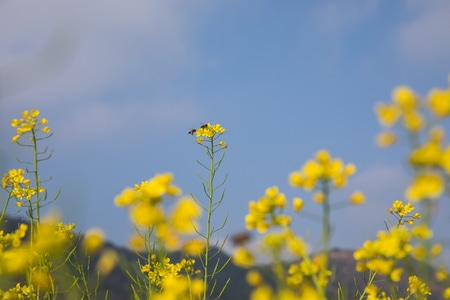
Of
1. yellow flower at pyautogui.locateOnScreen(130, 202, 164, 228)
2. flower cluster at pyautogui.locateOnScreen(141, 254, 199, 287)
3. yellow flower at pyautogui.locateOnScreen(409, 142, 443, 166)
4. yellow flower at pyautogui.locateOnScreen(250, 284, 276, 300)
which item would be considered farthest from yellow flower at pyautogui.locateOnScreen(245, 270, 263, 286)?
flower cluster at pyautogui.locateOnScreen(141, 254, 199, 287)

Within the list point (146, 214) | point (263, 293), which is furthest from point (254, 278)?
point (146, 214)

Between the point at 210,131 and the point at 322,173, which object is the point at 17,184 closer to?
the point at 210,131

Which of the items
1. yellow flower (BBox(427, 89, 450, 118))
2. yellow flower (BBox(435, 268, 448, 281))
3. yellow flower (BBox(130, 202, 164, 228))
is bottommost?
yellow flower (BBox(435, 268, 448, 281))

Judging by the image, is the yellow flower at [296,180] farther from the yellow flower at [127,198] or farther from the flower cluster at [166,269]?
the flower cluster at [166,269]

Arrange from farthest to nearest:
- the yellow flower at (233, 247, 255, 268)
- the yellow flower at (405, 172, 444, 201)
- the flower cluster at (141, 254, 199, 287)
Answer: the flower cluster at (141, 254, 199, 287)
the yellow flower at (233, 247, 255, 268)
the yellow flower at (405, 172, 444, 201)

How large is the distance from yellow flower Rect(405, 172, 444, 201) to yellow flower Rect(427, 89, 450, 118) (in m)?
0.19

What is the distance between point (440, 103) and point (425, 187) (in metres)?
0.25

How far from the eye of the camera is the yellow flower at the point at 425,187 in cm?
154

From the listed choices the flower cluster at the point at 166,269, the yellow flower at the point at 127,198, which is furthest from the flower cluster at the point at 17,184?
the yellow flower at the point at 127,198

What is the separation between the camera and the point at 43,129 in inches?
146

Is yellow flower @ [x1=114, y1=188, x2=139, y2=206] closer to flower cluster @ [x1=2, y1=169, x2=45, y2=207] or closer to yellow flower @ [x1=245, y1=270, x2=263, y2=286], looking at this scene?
yellow flower @ [x1=245, y1=270, x2=263, y2=286]

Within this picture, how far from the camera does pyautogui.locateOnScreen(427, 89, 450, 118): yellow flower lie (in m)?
1.62

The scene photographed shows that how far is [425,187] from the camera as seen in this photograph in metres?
1.54

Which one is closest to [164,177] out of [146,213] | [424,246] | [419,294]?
[146,213]
